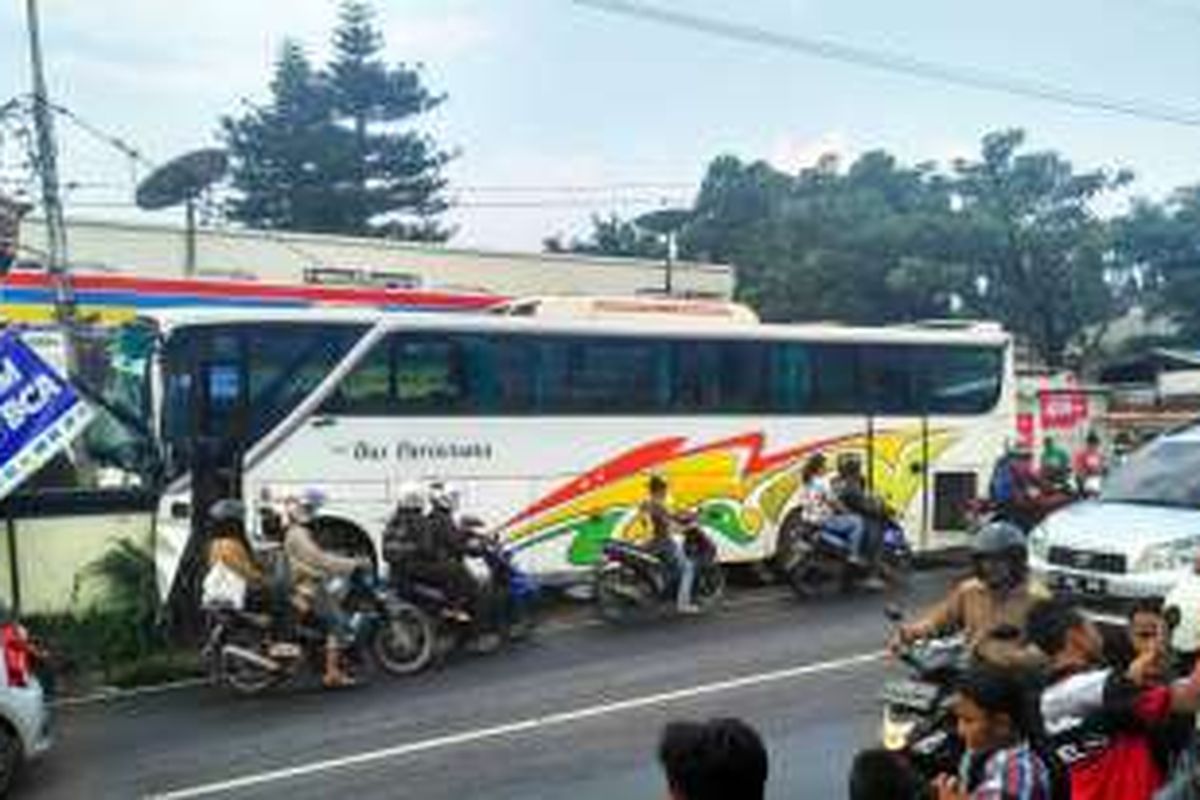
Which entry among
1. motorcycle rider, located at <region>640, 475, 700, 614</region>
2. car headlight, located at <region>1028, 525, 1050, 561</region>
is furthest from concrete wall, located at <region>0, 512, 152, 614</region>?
car headlight, located at <region>1028, 525, 1050, 561</region>

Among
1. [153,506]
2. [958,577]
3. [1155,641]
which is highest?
[1155,641]

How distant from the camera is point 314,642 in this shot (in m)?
13.9

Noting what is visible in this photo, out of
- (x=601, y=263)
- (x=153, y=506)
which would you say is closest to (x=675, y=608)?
(x=153, y=506)

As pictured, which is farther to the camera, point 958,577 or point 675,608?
point 958,577

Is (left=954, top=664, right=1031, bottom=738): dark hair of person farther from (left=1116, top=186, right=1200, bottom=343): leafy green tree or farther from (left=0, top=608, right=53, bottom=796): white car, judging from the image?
(left=1116, top=186, right=1200, bottom=343): leafy green tree

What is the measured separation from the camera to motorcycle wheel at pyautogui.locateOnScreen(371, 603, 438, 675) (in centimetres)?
1427

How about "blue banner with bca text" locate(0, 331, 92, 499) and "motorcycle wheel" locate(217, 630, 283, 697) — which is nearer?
"motorcycle wheel" locate(217, 630, 283, 697)

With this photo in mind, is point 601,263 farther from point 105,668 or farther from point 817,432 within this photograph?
point 105,668

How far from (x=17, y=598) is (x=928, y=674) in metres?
10.7

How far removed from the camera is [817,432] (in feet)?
65.4

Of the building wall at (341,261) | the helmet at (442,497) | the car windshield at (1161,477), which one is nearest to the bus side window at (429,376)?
the helmet at (442,497)

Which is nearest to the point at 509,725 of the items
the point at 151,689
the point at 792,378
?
the point at 151,689

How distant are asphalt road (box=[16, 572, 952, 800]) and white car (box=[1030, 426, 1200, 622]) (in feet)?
5.18

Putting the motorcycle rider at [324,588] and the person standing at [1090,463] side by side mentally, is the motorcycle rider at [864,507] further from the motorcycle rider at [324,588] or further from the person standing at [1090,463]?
the person standing at [1090,463]
